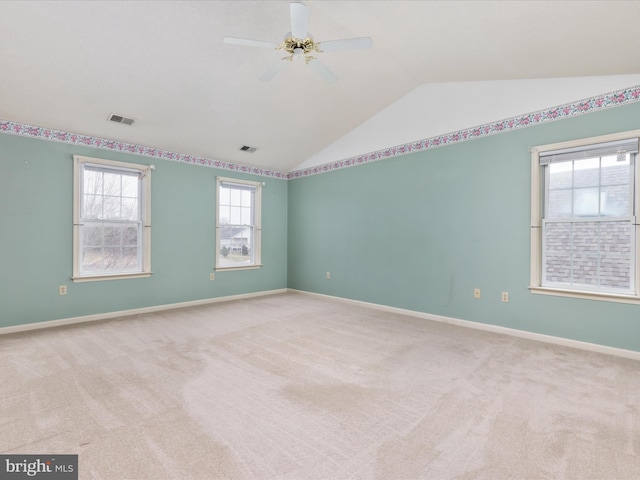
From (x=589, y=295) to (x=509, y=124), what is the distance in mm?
1966

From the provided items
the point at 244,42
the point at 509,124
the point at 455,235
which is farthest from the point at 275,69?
the point at 455,235

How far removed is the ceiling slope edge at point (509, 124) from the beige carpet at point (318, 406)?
92.0 inches

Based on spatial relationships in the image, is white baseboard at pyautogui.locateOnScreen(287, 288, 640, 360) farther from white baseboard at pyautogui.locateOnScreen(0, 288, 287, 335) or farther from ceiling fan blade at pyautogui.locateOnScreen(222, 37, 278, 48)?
A: ceiling fan blade at pyautogui.locateOnScreen(222, 37, 278, 48)

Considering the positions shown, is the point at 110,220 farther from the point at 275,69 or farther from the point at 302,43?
the point at 302,43

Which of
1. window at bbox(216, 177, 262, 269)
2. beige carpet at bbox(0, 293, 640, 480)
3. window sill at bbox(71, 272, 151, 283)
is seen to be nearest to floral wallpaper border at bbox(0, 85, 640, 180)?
window at bbox(216, 177, 262, 269)

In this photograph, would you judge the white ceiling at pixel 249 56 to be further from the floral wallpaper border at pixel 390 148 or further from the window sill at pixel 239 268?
the window sill at pixel 239 268

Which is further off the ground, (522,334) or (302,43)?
(302,43)

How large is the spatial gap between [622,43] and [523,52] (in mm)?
643

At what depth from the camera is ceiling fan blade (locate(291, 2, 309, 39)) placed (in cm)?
204

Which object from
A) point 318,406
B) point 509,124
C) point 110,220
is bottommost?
point 318,406

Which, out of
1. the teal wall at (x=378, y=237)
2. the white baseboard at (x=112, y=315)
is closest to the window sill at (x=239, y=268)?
the teal wall at (x=378, y=237)

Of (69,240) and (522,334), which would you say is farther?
(69,240)

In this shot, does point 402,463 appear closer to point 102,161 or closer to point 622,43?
point 622,43

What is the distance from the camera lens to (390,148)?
4797mm
